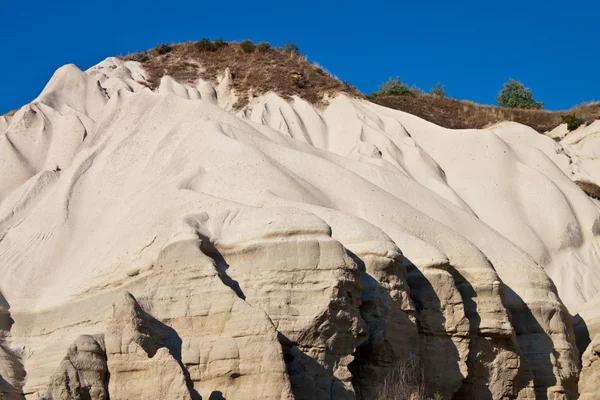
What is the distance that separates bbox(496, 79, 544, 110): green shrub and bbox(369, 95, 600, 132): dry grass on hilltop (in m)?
8.76

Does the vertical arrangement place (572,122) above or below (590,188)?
above

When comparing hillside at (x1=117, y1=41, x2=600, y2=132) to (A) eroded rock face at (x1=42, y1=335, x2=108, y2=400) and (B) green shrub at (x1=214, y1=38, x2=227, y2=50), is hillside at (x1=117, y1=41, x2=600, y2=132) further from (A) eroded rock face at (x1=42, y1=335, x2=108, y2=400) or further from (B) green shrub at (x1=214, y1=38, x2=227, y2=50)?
(A) eroded rock face at (x1=42, y1=335, x2=108, y2=400)

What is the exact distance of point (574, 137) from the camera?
Answer: 53.8 metres

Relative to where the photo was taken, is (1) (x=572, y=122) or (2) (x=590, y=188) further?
(1) (x=572, y=122)

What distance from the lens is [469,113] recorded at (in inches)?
2232

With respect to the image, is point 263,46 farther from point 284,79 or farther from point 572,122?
point 572,122

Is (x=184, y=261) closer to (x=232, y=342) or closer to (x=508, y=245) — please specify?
(x=232, y=342)

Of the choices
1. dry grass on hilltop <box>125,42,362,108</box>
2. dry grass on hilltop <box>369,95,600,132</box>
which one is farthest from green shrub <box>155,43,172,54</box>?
dry grass on hilltop <box>369,95,600,132</box>

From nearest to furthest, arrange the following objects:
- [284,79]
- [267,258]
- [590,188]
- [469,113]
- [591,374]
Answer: [267,258] < [591,374] < [590,188] < [284,79] < [469,113]

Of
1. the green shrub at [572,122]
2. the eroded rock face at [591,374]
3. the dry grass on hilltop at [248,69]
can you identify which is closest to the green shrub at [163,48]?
the dry grass on hilltop at [248,69]

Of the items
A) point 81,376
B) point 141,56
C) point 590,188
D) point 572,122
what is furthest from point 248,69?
point 81,376

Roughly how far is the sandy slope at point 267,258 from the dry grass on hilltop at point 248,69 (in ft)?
22.6

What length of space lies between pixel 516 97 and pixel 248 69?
23.5 m

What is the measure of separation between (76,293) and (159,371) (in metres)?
6.86
